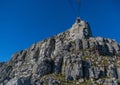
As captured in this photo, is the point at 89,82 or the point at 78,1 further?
the point at 89,82

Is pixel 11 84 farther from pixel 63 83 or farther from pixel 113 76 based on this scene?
pixel 113 76

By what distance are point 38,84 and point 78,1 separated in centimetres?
14533

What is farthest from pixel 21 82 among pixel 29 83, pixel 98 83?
pixel 98 83

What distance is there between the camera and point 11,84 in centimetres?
18512

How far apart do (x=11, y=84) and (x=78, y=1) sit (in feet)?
457

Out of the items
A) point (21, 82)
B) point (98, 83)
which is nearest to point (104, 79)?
point (98, 83)

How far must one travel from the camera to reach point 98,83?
18800 cm

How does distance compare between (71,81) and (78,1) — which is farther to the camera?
(71,81)

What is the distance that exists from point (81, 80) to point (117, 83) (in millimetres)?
30999

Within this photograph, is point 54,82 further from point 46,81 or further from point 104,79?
point 104,79

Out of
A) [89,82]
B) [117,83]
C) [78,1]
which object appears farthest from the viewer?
[89,82]

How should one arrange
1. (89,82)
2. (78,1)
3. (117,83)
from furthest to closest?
1. (89,82)
2. (117,83)
3. (78,1)

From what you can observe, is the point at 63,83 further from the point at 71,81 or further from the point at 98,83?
the point at 98,83

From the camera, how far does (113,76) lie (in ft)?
655
